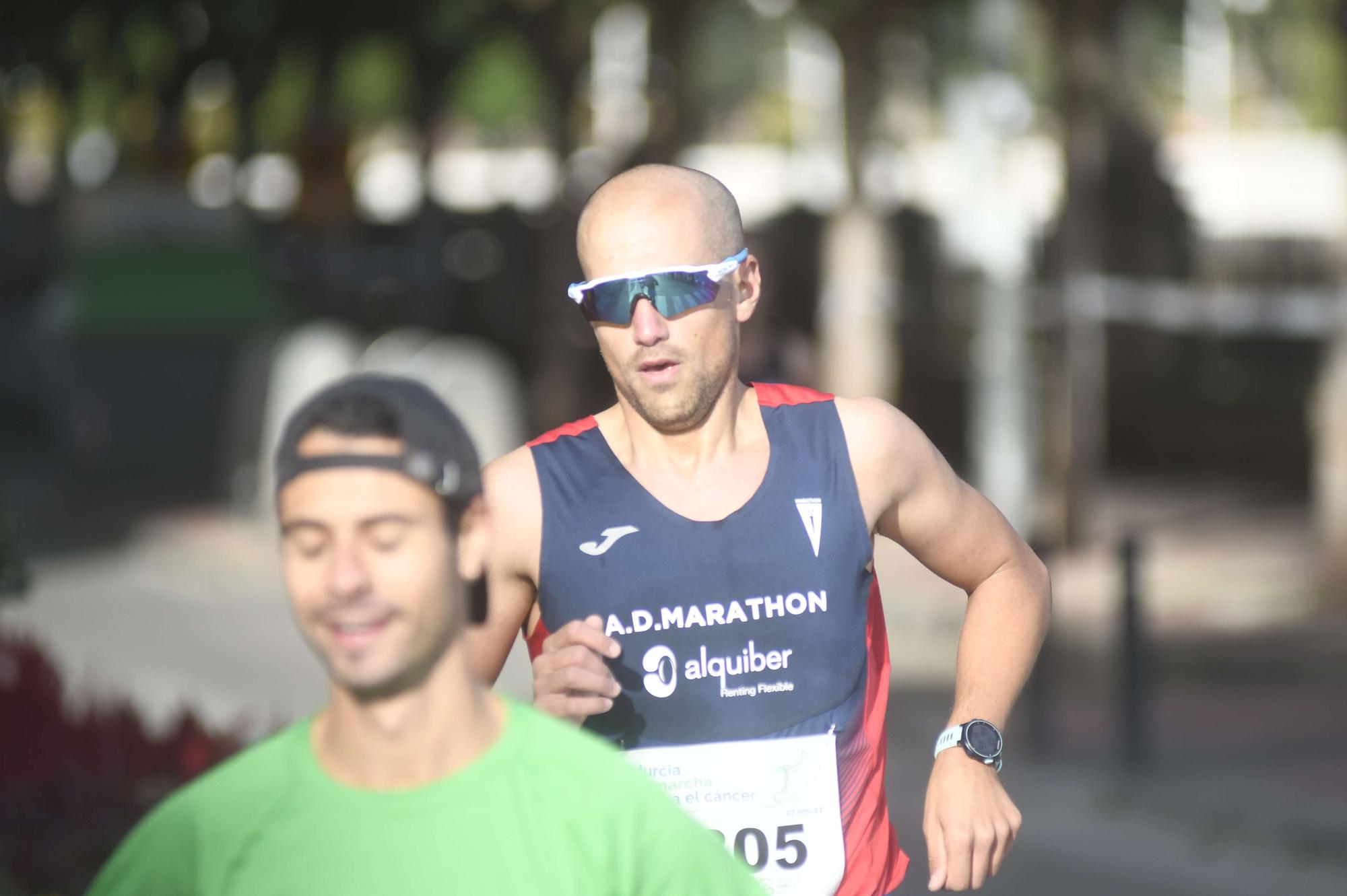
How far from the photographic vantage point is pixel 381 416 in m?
2.22

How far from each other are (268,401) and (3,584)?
10.7 meters

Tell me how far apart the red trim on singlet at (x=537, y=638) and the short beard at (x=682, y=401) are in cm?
40

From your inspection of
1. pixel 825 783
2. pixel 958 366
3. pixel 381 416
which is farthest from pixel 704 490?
pixel 958 366

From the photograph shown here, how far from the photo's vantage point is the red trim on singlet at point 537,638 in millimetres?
3453

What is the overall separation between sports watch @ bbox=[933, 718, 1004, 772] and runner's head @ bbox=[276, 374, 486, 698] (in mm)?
1322

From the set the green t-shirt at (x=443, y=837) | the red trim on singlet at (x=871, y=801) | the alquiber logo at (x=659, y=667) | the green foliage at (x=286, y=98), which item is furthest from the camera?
the green foliage at (x=286, y=98)

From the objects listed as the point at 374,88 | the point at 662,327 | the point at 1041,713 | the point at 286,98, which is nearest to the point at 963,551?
the point at 662,327

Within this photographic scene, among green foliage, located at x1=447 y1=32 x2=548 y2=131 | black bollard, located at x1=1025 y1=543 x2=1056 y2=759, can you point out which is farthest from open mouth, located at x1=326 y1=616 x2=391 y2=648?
green foliage, located at x1=447 y1=32 x2=548 y2=131

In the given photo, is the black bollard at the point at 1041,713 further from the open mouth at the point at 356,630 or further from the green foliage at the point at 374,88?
the green foliage at the point at 374,88

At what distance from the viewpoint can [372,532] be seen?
7.22 feet

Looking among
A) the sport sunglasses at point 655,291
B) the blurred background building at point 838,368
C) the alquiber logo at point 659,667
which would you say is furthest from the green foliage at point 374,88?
the alquiber logo at point 659,667

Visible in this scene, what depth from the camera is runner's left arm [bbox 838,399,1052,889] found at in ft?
11.3

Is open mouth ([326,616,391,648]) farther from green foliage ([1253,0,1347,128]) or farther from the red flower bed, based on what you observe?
green foliage ([1253,0,1347,128])

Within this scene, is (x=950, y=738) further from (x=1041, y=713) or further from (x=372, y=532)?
(x=1041, y=713)
